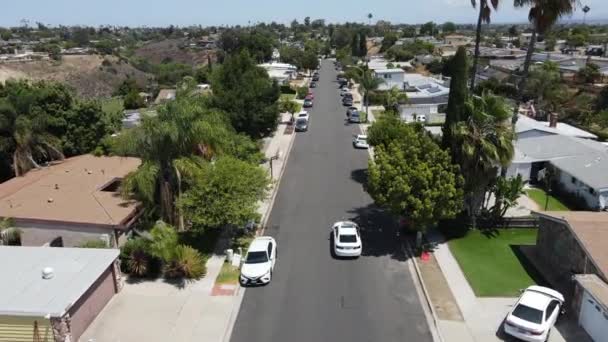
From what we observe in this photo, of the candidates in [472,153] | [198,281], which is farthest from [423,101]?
[198,281]

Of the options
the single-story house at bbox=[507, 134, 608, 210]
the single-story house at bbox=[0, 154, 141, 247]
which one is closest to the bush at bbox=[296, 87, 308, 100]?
the single-story house at bbox=[507, 134, 608, 210]

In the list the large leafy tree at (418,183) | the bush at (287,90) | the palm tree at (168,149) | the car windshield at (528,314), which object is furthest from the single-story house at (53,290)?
the bush at (287,90)

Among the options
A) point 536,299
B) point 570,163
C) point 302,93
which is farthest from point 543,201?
point 302,93

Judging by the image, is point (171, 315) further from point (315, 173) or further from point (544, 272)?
point (315, 173)

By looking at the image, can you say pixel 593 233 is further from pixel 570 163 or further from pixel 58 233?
pixel 58 233

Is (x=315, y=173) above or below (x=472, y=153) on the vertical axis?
below

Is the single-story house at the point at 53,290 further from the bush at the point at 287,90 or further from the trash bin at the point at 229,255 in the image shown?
the bush at the point at 287,90

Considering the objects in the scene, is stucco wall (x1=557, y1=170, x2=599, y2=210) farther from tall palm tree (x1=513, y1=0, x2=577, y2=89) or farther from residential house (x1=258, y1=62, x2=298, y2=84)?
residential house (x1=258, y1=62, x2=298, y2=84)
